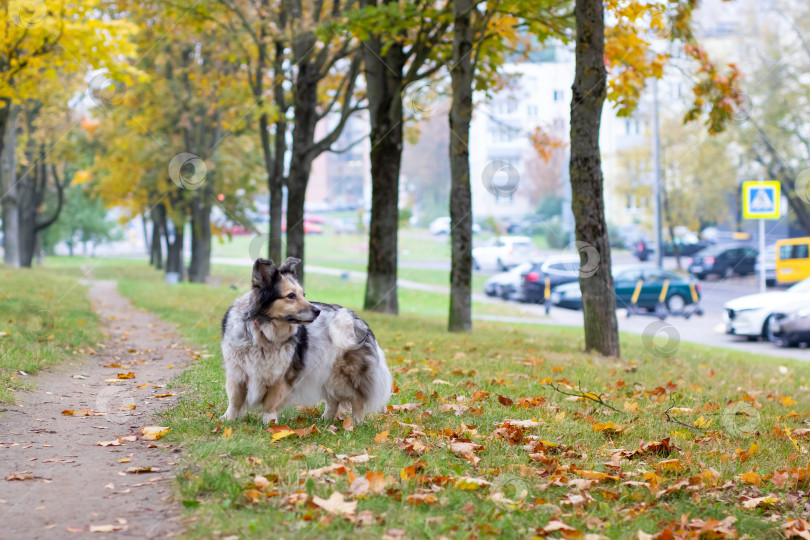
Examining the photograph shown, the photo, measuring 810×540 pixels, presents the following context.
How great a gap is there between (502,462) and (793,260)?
29.7m

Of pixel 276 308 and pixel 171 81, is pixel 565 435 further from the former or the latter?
pixel 171 81

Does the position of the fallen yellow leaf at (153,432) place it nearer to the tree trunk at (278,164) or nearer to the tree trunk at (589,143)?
the tree trunk at (589,143)

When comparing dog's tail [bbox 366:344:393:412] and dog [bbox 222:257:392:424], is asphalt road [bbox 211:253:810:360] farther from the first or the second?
dog [bbox 222:257:392:424]

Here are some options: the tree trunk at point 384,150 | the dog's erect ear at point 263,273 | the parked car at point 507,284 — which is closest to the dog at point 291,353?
the dog's erect ear at point 263,273

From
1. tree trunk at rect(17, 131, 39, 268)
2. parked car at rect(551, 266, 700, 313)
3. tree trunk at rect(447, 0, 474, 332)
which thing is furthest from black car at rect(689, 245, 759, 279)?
tree trunk at rect(17, 131, 39, 268)

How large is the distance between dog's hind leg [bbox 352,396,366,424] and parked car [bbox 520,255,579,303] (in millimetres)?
23847

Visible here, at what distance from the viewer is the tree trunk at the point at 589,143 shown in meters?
10.9

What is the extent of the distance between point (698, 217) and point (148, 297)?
114 ft

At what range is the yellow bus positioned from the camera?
30594mm

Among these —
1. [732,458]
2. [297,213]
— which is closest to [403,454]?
[732,458]

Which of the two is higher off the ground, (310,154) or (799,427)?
(310,154)

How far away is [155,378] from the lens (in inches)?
324

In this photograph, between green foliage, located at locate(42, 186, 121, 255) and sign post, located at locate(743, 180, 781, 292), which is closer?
sign post, located at locate(743, 180, 781, 292)

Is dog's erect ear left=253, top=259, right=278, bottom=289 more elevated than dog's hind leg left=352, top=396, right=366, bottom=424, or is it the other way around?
dog's erect ear left=253, top=259, right=278, bottom=289
